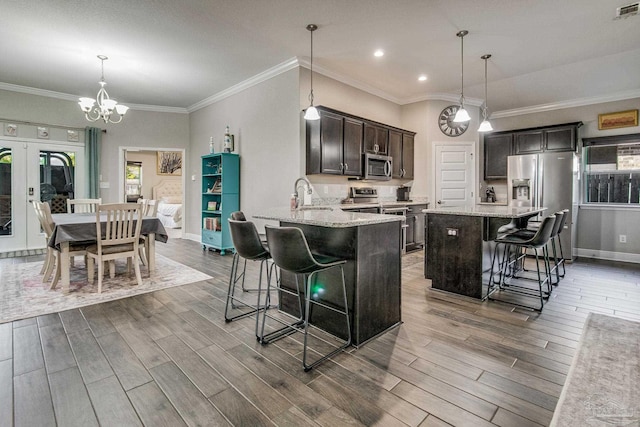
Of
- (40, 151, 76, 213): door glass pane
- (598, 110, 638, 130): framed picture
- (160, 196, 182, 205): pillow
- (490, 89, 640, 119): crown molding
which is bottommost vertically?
(160, 196, 182, 205): pillow

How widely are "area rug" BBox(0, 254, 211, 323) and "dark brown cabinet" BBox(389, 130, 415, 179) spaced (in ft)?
12.3

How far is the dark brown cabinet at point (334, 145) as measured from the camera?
14.6 ft

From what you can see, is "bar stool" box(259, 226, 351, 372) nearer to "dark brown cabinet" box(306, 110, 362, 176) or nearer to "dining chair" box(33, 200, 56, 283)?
"dark brown cabinet" box(306, 110, 362, 176)

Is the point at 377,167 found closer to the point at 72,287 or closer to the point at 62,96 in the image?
the point at 72,287

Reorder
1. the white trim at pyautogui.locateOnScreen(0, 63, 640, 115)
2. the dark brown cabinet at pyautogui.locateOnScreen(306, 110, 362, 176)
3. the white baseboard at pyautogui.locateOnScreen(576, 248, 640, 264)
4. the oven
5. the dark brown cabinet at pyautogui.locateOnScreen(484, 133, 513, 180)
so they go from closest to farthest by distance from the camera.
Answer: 1. the dark brown cabinet at pyautogui.locateOnScreen(306, 110, 362, 176)
2. the white trim at pyautogui.locateOnScreen(0, 63, 640, 115)
3. the oven
4. the white baseboard at pyautogui.locateOnScreen(576, 248, 640, 264)
5. the dark brown cabinet at pyautogui.locateOnScreen(484, 133, 513, 180)

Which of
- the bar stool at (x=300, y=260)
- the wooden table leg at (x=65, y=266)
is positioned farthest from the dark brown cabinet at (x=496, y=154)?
the wooden table leg at (x=65, y=266)

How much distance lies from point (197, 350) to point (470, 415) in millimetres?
1737

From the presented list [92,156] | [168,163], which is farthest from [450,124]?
[168,163]

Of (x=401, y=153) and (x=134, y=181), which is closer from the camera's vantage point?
(x=401, y=153)

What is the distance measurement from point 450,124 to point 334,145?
9.18ft

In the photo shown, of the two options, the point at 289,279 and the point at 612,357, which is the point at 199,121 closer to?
the point at 289,279

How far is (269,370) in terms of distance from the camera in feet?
6.51

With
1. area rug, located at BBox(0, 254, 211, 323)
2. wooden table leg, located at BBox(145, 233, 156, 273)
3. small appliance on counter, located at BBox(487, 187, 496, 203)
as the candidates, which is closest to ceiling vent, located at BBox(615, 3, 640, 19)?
small appliance on counter, located at BBox(487, 187, 496, 203)

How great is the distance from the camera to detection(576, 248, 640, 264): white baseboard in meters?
5.34
